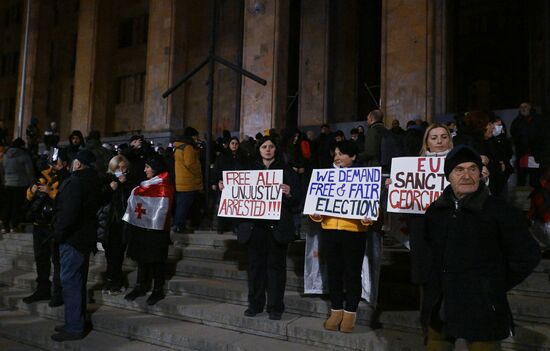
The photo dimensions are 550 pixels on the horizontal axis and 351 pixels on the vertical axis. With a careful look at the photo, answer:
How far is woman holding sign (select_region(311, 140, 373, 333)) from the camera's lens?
4.59m

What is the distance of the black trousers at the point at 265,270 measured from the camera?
5.10m

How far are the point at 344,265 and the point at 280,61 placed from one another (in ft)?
40.1

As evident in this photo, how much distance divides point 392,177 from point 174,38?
15919mm

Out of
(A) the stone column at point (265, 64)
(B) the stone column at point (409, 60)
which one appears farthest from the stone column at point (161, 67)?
(B) the stone column at point (409, 60)

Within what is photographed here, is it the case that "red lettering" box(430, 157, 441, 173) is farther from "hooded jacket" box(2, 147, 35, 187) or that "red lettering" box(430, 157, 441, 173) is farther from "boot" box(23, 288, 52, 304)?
"hooded jacket" box(2, 147, 35, 187)

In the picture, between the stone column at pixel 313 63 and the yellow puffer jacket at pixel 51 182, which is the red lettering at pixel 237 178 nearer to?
the yellow puffer jacket at pixel 51 182

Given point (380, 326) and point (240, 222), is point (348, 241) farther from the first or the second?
point (240, 222)

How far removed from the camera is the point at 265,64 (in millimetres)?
15930

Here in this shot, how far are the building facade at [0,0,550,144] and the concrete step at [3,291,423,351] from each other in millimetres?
9060

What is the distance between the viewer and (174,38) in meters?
18.6

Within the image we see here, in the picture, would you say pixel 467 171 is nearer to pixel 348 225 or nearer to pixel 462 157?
pixel 462 157

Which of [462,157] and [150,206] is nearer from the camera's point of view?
[462,157]

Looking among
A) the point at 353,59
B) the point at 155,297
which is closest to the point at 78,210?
the point at 155,297

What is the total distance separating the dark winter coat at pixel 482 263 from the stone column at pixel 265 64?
1290cm
